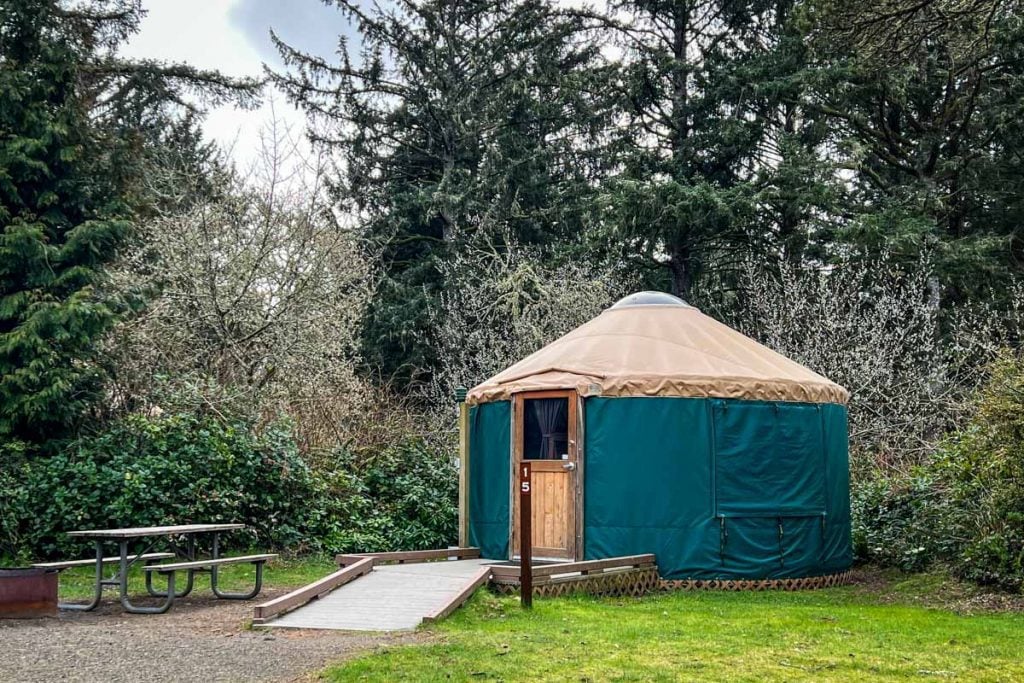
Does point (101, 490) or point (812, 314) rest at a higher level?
point (812, 314)

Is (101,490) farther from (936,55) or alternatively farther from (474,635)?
(936,55)

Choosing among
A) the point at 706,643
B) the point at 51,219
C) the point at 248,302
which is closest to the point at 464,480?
the point at 248,302

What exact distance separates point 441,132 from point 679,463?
12.6 m

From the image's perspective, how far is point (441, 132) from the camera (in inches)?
787

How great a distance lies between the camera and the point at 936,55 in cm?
1636

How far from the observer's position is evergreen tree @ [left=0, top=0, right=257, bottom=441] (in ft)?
31.4

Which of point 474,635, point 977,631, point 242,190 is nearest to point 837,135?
point 242,190

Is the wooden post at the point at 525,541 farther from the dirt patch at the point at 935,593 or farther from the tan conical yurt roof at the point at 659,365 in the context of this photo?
the dirt patch at the point at 935,593

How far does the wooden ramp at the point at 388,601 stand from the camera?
6531 millimetres

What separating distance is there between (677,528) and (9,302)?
642cm

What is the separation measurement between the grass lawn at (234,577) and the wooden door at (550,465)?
193 centimetres

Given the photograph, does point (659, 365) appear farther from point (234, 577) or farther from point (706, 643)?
point (234, 577)

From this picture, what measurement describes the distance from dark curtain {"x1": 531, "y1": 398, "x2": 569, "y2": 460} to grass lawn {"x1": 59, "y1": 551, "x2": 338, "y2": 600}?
91.0 inches

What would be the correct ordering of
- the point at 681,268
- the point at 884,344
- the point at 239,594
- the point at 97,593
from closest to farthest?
1. the point at 97,593
2. the point at 239,594
3. the point at 884,344
4. the point at 681,268
